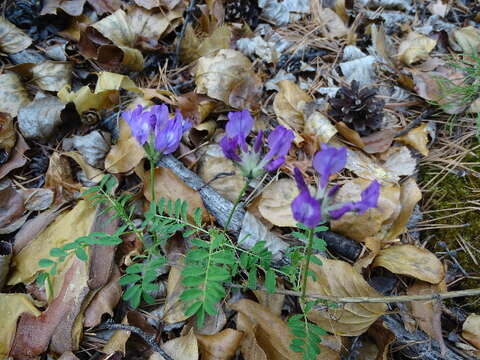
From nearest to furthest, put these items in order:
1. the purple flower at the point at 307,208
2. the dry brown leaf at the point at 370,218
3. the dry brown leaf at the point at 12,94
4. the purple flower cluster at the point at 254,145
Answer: the purple flower at the point at 307,208 → the purple flower cluster at the point at 254,145 → the dry brown leaf at the point at 370,218 → the dry brown leaf at the point at 12,94

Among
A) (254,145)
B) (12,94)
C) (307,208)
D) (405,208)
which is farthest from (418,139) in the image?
(12,94)

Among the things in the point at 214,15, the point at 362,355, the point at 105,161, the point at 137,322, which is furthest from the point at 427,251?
the point at 214,15

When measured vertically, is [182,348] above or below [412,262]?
below

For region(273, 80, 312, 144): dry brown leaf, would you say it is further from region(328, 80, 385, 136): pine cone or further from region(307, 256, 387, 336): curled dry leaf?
region(307, 256, 387, 336): curled dry leaf

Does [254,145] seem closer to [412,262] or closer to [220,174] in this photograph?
[220,174]

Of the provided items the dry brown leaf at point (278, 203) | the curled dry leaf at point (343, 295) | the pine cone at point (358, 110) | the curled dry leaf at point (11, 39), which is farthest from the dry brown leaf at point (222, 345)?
the curled dry leaf at point (11, 39)

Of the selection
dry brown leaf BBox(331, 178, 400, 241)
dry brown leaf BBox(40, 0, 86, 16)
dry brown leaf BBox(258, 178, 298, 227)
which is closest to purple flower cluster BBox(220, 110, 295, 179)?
dry brown leaf BBox(258, 178, 298, 227)

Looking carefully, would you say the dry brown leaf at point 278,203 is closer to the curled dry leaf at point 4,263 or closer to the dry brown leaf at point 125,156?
the dry brown leaf at point 125,156
